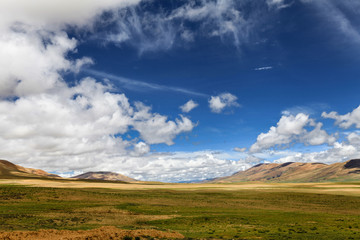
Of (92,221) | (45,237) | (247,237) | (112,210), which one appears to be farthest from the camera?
(112,210)

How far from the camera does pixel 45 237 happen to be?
29172 mm

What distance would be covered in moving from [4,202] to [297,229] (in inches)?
2744

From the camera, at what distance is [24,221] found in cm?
4516

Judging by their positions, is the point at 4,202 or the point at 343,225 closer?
the point at 343,225

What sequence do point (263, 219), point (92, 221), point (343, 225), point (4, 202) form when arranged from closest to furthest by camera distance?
point (343, 225) < point (92, 221) < point (263, 219) < point (4, 202)

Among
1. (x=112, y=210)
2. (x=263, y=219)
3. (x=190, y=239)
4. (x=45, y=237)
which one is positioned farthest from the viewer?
(x=112, y=210)

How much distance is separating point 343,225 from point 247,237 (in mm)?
20482

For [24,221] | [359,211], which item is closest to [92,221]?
[24,221]

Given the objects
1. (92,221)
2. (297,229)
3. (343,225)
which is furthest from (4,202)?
(343,225)

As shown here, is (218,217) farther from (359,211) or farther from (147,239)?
(359,211)

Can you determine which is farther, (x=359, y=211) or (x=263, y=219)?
(x=359, y=211)

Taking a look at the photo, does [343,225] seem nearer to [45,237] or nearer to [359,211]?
[359,211]

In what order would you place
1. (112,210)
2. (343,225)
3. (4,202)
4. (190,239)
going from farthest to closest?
(4,202)
(112,210)
(343,225)
(190,239)

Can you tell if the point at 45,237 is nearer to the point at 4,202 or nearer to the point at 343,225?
the point at 343,225
